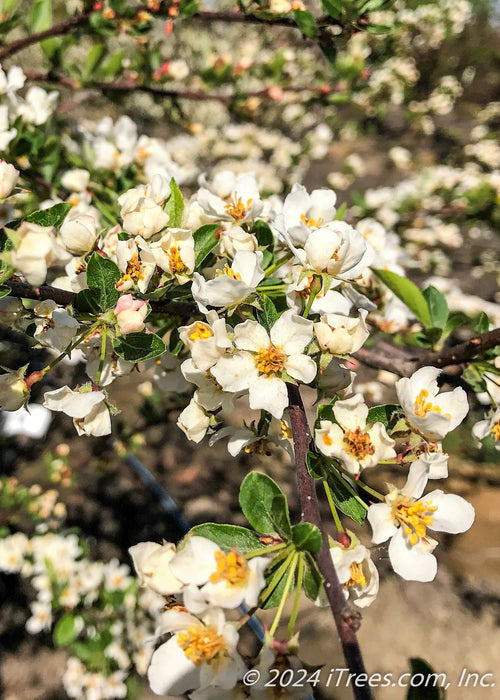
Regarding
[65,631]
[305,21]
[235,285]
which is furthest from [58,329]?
[65,631]

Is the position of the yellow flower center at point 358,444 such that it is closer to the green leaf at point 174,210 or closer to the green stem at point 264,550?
the green stem at point 264,550

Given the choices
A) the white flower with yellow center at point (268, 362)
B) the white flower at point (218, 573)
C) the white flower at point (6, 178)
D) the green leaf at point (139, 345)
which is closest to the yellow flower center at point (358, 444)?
the white flower with yellow center at point (268, 362)

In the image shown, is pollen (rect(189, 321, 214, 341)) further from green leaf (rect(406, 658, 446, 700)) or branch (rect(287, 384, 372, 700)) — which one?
green leaf (rect(406, 658, 446, 700))

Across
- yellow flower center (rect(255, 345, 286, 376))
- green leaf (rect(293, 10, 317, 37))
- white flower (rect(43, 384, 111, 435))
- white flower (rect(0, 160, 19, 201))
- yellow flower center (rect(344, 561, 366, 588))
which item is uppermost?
green leaf (rect(293, 10, 317, 37))

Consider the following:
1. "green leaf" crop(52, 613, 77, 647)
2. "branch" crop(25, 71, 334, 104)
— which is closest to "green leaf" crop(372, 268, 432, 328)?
"branch" crop(25, 71, 334, 104)

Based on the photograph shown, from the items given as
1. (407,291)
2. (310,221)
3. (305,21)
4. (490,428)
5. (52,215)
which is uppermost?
(305,21)

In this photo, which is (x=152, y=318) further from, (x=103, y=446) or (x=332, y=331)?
(x=103, y=446)

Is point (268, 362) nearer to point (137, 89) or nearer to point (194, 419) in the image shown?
point (194, 419)
